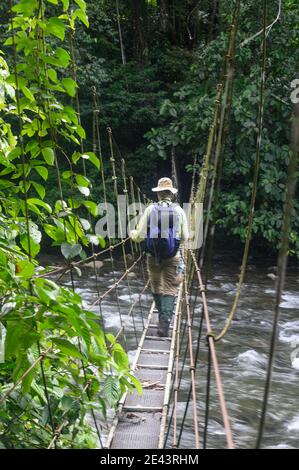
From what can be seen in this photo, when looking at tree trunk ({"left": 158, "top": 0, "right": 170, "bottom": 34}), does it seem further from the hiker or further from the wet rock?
the hiker

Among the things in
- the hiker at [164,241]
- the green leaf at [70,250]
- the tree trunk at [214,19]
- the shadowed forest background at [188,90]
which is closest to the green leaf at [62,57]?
the green leaf at [70,250]

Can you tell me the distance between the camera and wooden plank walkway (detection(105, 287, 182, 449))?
1756 millimetres

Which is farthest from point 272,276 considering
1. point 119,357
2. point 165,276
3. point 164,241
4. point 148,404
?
point 119,357

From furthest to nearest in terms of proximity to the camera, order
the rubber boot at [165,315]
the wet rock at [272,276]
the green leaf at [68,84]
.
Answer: the wet rock at [272,276] < the rubber boot at [165,315] < the green leaf at [68,84]

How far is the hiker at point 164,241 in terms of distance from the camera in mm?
2717

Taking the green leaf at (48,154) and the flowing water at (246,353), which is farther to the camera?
the flowing water at (246,353)

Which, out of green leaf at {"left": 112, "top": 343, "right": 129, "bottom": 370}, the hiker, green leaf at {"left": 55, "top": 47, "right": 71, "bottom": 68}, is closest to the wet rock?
the hiker

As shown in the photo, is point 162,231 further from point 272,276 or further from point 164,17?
point 164,17

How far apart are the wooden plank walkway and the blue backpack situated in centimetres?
39

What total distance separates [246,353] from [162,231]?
4.05ft

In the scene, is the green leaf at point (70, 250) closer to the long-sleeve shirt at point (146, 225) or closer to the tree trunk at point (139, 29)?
the long-sleeve shirt at point (146, 225)

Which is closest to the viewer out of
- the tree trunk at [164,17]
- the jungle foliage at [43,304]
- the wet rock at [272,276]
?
the jungle foliage at [43,304]

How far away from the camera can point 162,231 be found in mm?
2727

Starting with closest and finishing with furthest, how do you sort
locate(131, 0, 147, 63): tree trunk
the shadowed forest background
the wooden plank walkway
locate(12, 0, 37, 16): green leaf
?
1. locate(12, 0, 37, 16): green leaf
2. the wooden plank walkway
3. the shadowed forest background
4. locate(131, 0, 147, 63): tree trunk
